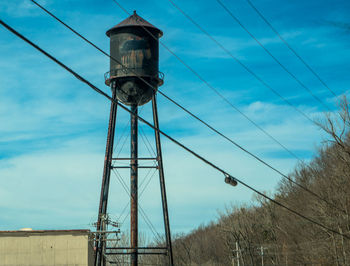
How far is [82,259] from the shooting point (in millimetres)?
30203

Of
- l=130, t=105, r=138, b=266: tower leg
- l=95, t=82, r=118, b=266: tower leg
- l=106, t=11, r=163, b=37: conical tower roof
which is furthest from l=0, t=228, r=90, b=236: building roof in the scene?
l=106, t=11, r=163, b=37: conical tower roof

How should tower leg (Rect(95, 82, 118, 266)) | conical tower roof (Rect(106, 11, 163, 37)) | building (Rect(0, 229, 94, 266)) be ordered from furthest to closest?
conical tower roof (Rect(106, 11, 163, 37))
tower leg (Rect(95, 82, 118, 266))
building (Rect(0, 229, 94, 266))

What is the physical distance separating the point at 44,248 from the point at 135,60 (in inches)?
419

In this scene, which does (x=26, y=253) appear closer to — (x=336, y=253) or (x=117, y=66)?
(x=117, y=66)

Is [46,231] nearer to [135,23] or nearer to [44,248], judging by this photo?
[44,248]

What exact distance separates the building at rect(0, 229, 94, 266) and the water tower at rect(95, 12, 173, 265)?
0.99 m

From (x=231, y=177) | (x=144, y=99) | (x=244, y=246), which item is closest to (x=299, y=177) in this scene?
(x=244, y=246)

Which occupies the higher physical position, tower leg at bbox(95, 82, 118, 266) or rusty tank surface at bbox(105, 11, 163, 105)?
rusty tank surface at bbox(105, 11, 163, 105)

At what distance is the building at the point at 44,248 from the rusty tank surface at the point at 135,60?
756 cm

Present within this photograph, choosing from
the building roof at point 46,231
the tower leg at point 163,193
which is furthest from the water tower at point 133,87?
the building roof at point 46,231

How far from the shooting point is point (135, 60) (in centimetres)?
3153

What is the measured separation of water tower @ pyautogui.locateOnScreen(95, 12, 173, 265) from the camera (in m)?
31.1

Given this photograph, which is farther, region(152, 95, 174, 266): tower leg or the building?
region(152, 95, 174, 266): tower leg

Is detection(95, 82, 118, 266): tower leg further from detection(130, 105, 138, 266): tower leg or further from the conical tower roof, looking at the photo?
the conical tower roof
